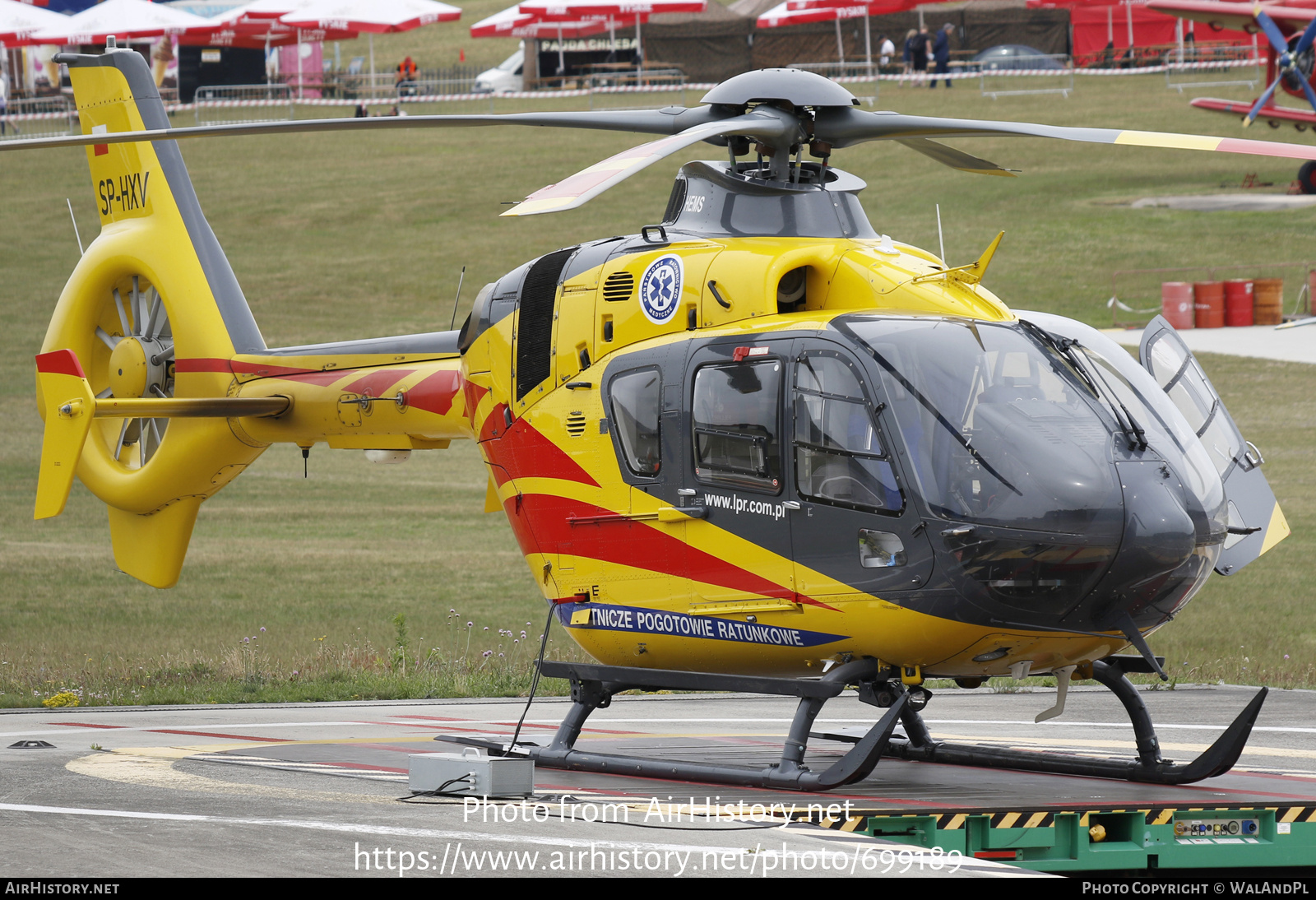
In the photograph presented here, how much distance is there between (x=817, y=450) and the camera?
8.70 metres

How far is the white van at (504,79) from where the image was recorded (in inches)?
2630

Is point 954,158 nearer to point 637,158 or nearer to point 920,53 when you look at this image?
point 637,158

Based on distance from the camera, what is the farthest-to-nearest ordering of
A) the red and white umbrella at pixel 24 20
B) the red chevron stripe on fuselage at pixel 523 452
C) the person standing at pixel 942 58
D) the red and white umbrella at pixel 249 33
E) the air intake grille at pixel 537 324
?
1. the red and white umbrella at pixel 249 33
2. the red and white umbrella at pixel 24 20
3. the person standing at pixel 942 58
4. the air intake grille at pixel 537 324
5. the red chevron stripe on fuselage at pixel 523 452

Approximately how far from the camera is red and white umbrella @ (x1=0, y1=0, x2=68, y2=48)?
56.2 meters

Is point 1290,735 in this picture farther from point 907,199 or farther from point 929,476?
point 907,199

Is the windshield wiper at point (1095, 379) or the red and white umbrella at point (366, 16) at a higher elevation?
the red and white umbrella at point (366, 16)

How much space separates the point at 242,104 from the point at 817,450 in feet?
186

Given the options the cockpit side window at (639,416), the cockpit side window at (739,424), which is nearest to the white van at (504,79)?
the cockpit side window at (639,416)

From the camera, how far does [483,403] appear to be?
1093 centimetres

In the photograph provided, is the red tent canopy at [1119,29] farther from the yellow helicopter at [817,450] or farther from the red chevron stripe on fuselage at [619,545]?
the red chevron stripe on fuselage at [619,545]

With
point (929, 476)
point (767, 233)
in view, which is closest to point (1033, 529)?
point (929, 476)

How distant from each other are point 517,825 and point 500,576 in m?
15.2

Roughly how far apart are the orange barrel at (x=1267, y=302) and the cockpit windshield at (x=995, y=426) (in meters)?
29.0

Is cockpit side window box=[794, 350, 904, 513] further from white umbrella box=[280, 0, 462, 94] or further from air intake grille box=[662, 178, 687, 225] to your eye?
white umbrella box=[280, 0, 462, 94]
